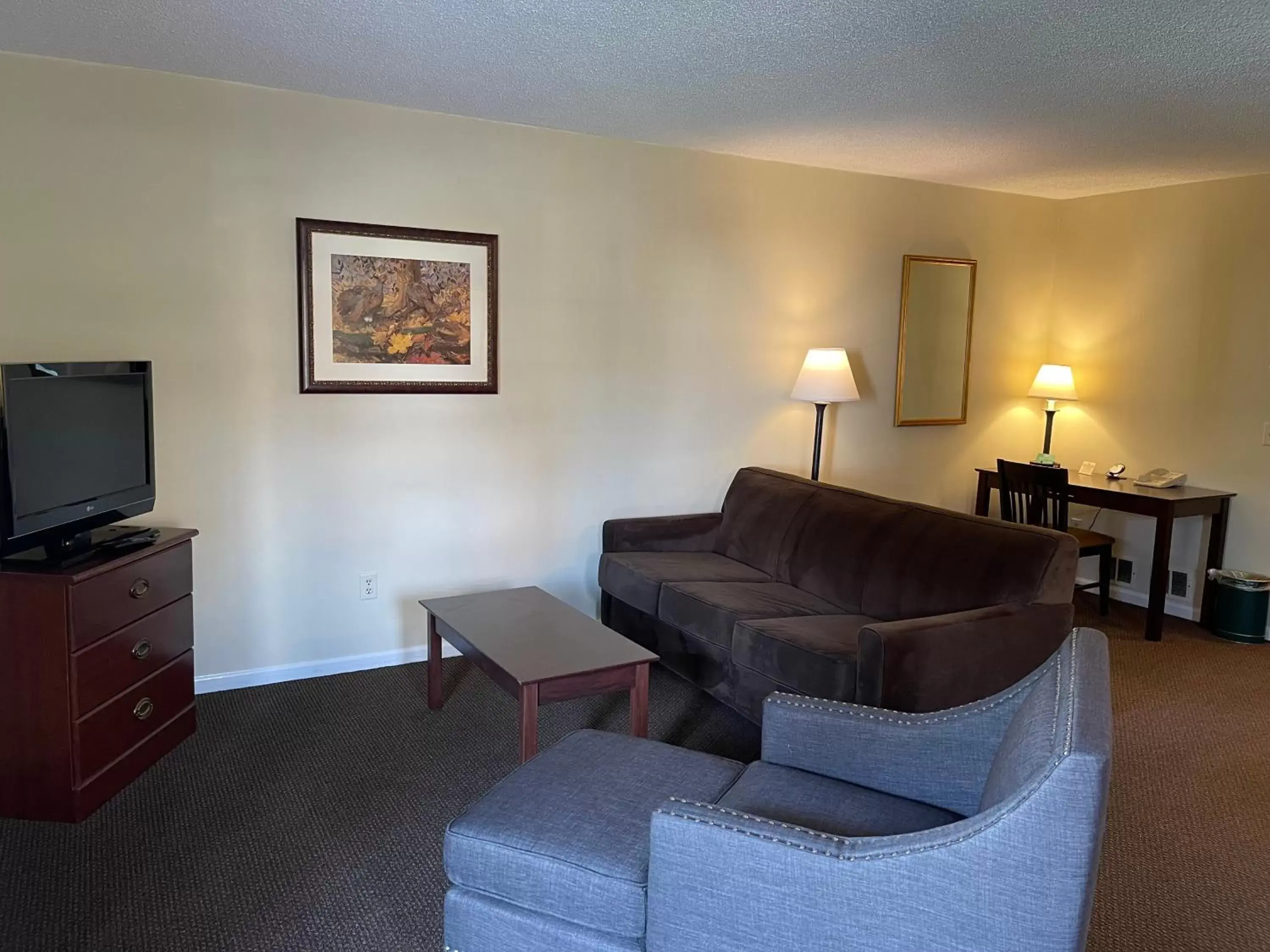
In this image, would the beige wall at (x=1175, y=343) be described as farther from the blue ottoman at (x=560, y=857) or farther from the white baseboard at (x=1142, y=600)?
the blue ottoman at (x=560, y=857)

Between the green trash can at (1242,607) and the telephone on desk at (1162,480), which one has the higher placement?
the telephone on desk at (1162,480)

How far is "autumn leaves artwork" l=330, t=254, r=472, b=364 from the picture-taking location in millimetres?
3695

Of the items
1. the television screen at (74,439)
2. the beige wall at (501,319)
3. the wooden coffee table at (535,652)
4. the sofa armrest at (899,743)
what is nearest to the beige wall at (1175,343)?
the beige wall at (501,319)

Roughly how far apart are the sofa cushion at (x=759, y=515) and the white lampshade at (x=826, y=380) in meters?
0.46

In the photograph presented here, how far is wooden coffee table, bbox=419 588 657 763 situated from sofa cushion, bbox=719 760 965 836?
839 mm

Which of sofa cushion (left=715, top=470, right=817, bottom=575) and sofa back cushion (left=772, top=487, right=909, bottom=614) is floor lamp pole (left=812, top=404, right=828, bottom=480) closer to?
sofa cushion (left=715, top=470, right=817, bottom=575)

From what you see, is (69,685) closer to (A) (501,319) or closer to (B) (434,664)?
(B) (434,664)

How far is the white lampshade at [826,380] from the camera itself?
4543mm

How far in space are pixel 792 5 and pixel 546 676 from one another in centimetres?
200

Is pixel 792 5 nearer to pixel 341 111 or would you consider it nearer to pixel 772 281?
pixel 341 111

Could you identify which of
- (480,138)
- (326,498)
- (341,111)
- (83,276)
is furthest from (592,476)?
(83,276)

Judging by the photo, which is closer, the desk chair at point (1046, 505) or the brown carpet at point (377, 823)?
the brown carpet at point (377, 823)

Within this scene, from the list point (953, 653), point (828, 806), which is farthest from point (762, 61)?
point (828, 806)

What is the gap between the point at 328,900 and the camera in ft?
7.57
